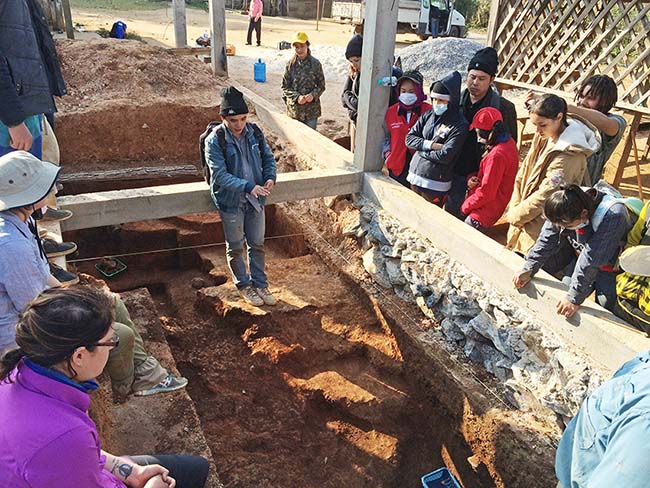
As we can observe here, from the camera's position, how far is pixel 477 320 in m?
4.19

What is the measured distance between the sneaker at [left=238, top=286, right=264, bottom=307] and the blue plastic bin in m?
2.08

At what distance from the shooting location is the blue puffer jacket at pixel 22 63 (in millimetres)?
3191

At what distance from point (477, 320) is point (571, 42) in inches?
179

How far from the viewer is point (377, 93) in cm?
516

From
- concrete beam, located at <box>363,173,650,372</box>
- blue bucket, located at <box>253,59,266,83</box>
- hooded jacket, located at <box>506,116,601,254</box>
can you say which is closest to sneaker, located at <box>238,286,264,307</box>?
concrete beam, located at <box>363,173,650,372</box>

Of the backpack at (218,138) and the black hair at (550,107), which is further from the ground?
the black hair at (550,107)

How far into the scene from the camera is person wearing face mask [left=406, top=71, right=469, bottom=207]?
4410 millimetres

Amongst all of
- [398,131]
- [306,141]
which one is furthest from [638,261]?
[306,141]

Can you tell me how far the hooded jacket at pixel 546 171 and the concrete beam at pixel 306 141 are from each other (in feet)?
7.10

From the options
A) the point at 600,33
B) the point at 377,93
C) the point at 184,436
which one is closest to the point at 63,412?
the point at 184,436

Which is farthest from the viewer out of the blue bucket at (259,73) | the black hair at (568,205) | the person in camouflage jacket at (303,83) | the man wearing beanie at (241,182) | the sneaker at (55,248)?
the blue bucket at (259,73)

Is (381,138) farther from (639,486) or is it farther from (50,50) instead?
(639,486)

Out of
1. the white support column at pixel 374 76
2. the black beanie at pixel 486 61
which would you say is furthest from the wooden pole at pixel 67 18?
the black beanie at pixel 486 61

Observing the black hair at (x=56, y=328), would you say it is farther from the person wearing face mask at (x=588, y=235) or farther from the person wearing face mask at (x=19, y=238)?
the person wearing face mask at (x=588, y=235)
